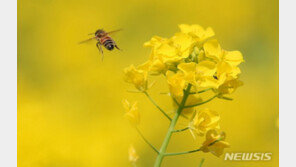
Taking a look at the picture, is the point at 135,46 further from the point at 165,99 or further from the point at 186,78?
the point at 186,78

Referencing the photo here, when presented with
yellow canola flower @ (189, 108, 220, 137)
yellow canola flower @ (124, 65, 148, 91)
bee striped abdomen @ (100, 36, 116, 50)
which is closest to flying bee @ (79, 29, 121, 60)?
bee striped abdomen @ (100, 36, 116, 50)

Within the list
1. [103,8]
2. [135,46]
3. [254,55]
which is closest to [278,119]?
[254,55]

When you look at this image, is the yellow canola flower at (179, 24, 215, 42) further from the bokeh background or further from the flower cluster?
the bokeh background

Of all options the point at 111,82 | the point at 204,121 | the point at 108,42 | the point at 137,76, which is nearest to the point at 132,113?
the point at 137,76

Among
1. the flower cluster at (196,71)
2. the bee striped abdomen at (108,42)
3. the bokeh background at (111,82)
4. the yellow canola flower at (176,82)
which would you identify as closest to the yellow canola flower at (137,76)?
the flower cluster at (196,71)

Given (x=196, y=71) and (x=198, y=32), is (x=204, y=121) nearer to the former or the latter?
(x=196, y=71)
